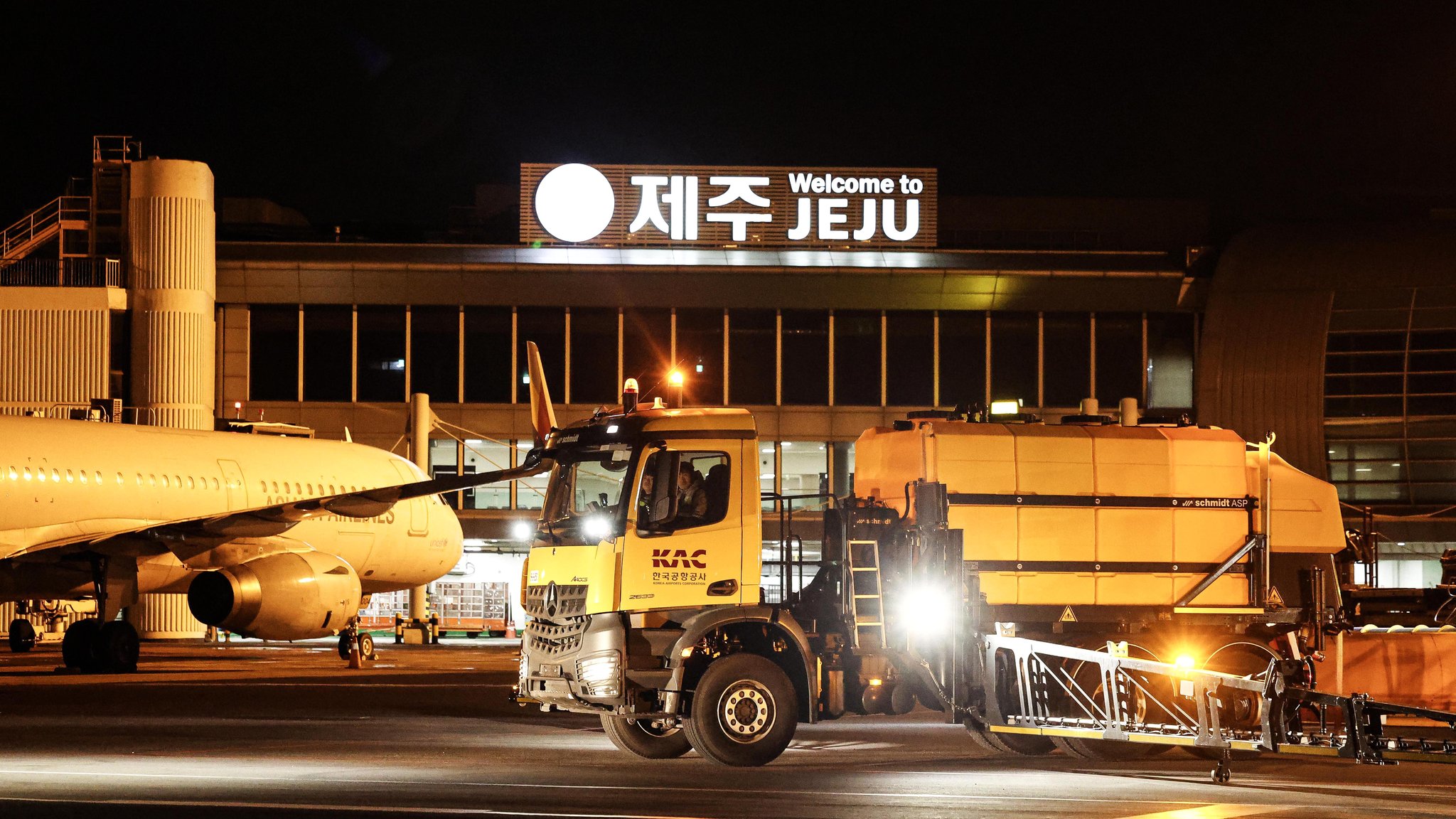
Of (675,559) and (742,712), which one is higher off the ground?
(675,559)

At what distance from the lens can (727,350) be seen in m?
51.6

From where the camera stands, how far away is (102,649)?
28375 mm

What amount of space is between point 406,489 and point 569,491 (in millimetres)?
6540

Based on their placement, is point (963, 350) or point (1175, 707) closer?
point (1175, 707)

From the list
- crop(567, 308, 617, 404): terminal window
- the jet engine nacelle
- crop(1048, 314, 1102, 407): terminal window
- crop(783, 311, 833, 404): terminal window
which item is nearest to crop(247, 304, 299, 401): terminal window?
crop(567, 308, 617, 404): terminal window

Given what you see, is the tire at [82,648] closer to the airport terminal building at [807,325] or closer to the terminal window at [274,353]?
the airport terminal building at [807,325]

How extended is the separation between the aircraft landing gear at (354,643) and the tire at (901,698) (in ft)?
63.5

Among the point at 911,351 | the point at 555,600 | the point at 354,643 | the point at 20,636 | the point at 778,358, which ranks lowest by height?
the point at 20,636

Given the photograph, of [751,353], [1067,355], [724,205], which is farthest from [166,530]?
[1067,355]

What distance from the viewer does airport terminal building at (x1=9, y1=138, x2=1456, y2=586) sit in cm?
4953

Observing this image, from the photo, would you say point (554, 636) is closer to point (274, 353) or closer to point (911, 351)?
point (911, 351)

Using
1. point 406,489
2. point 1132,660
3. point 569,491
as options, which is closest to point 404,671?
point 406,489

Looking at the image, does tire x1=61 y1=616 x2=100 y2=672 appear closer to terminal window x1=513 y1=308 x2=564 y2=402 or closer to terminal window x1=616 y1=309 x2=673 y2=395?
terminal window x1=513 y1=308 x2=564 y2=402

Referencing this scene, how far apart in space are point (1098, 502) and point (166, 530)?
16.7m
